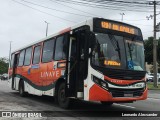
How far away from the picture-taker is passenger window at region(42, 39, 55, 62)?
14.5 metres

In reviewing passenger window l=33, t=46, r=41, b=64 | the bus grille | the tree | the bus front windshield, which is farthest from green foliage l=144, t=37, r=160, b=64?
the bus grille

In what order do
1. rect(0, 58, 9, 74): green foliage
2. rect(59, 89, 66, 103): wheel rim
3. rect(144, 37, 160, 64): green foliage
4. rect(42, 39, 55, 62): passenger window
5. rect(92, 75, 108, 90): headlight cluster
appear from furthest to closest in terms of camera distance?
rect(0, 58, 9, 74): green foliage
rect(144, 37, 160, 64): green foliage
rect(42, 39, 55, 62): passenger window
rect(59, 89, 66, 103): wheel rim
rect(92, 75, 108, 90): headlight cluster

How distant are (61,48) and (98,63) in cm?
279

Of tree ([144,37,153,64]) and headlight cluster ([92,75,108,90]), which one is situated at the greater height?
tree ([144,37,153,64])

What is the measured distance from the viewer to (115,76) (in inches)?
433

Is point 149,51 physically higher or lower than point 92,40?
higher

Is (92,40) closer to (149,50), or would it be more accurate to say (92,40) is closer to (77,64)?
(77,64)

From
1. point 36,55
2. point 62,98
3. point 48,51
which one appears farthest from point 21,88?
point 62,98

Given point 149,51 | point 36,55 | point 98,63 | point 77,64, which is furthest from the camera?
point 149,51

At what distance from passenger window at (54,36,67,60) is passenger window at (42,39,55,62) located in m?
0.58

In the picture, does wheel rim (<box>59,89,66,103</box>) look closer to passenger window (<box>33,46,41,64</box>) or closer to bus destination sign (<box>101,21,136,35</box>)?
bus destination sign (<box>101,21,136,35</box>)

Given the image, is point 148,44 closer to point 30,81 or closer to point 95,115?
point 30,81

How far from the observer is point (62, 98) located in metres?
13.1

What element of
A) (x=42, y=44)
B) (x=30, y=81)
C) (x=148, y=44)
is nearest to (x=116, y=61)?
(x=42, y=44)
